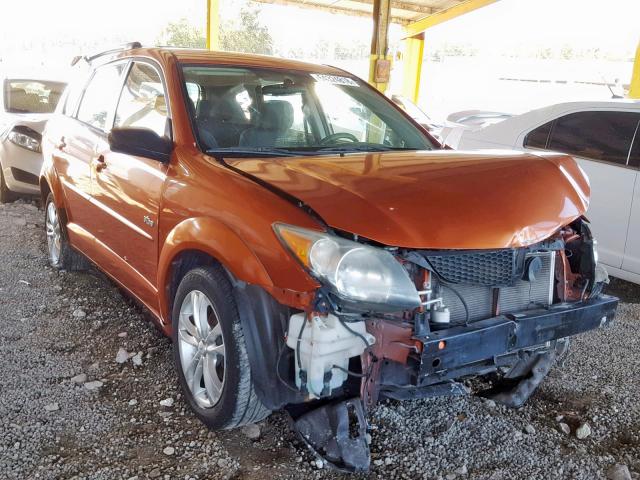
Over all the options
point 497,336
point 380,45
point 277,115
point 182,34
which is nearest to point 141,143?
point 277,115

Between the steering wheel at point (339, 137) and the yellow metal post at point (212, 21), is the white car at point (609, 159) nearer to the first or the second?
the steering wheel at point (339, 137)

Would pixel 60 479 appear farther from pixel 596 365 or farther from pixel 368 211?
pixel 596 365

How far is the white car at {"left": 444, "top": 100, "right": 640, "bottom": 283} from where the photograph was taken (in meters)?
4.39

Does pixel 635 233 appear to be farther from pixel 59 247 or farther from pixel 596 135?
pixel 59 247

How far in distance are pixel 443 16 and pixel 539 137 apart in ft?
40.4

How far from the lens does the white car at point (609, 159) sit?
14.4 ft

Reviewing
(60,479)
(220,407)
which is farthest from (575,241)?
(60,479)

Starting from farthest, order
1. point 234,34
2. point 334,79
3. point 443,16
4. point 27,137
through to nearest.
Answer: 1. point 234,34
2. point 443,16
3. point 27,137
4. point 334,79

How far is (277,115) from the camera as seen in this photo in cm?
321

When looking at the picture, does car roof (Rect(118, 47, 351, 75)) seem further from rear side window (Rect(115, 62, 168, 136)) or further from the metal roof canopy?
the metal roof canopy

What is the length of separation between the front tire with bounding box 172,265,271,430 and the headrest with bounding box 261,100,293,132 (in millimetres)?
997

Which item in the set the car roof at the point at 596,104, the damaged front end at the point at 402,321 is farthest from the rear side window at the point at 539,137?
the damaged front end at the point at 402,321

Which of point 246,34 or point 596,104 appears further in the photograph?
point 246,34

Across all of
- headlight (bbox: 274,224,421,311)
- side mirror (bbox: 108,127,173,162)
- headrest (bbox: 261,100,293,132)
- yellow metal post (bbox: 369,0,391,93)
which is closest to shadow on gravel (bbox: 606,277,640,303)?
headrest (bbox: 261,100,293,132)
